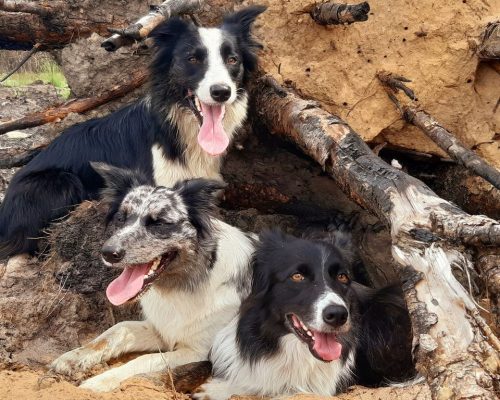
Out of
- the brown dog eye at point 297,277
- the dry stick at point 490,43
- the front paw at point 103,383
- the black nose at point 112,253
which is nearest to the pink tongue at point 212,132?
the black nose at point 112,253

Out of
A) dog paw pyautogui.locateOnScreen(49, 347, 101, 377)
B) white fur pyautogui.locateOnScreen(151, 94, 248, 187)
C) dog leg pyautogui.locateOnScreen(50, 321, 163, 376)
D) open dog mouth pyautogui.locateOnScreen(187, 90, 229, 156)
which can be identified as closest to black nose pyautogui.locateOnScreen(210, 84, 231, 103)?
open dog mouth pyautogui.locateOnScreen(187, 90, 229, 156)

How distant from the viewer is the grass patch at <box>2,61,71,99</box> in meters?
12.7

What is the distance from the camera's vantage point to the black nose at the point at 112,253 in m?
4.38

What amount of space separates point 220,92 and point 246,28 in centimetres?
79

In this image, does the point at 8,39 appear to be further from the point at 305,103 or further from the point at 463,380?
the point at 463,380

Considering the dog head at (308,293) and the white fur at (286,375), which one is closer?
the dog head at (308,293)

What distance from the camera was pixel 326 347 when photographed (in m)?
3.95

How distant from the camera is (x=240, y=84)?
572cm

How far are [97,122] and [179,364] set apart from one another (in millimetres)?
2393

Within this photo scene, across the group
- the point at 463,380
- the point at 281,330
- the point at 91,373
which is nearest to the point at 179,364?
the point at 91,373

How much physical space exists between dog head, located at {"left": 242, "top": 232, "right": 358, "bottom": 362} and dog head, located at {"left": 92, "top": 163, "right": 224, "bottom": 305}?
21.2 inches

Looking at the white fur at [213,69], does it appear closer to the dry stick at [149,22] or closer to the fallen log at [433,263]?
the dry stick at [149,22]

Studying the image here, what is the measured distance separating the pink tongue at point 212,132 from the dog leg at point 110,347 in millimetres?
1427

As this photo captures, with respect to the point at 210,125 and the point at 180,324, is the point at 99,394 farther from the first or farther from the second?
the point at 210,125
